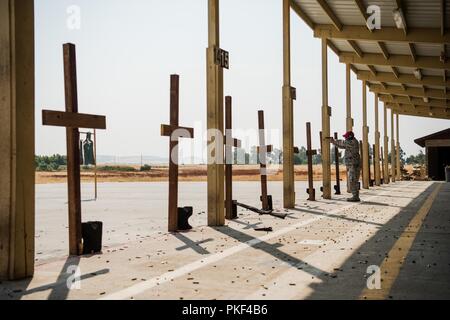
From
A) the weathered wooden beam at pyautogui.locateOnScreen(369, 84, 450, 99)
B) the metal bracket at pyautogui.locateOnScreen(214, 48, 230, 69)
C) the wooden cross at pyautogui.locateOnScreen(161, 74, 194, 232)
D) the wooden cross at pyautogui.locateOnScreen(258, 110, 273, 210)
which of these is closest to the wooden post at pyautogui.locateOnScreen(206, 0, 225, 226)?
the metal bracket at pyautogui.locateOnScreen(214, 48, 230, 69)

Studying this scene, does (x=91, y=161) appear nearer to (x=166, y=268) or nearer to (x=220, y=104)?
(x=220, y=104)

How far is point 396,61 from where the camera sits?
1995 centimetres

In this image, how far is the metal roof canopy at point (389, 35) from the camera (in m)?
14.0

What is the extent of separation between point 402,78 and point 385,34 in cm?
874

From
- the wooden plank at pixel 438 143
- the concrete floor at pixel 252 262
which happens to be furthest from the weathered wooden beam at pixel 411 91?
the concrete floor at pixel 252 262

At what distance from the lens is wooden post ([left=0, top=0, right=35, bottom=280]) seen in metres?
5.02

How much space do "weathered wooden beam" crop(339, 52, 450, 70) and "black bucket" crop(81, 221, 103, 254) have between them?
1597cm

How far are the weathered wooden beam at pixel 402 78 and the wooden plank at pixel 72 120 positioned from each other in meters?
20.3

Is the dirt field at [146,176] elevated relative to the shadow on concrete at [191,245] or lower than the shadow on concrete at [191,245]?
lower

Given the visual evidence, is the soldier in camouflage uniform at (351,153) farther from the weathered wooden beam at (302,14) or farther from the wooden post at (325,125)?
the weathered wooden beam at (302,14)

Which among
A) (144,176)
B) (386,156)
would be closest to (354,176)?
(386,156)

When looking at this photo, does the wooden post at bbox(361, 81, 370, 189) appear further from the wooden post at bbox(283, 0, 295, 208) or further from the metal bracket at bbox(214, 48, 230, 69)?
the metal bracket at bbox(214, 48, 230, 69)

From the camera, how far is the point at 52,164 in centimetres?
9356

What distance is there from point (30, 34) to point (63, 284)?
2801mm
